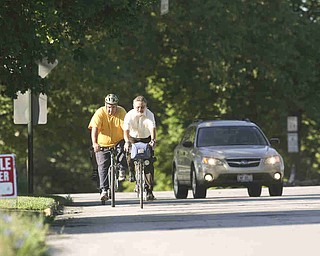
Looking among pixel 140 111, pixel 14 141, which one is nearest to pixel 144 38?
pixel 14 141

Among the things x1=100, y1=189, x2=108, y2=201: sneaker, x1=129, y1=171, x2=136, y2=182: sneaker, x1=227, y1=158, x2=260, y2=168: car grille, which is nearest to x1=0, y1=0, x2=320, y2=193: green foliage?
x1=227, y1=158, x2=260, y2=168: car grille

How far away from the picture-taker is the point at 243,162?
27328mm

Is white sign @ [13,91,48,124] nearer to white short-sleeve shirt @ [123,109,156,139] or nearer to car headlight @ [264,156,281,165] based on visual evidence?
white short-sleeve shirt @ [123,109,156,139]

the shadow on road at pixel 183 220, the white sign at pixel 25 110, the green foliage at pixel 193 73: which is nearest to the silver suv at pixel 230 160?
the white sign at pixel 25 110

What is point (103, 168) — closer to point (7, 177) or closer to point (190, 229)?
point (190, 229)

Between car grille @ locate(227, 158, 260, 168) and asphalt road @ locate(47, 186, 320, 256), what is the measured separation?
10.3 feet

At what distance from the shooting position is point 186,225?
1755 centimetres

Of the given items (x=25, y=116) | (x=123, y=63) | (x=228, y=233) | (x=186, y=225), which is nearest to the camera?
(x=228, y=233)

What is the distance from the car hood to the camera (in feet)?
89.9

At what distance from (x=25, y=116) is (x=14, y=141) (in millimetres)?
21661

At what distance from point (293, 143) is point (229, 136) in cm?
2055

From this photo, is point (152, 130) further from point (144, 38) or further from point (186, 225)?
point (144, 38)

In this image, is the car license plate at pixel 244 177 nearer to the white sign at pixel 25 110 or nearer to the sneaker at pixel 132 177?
the sneaker at pixel 132 177

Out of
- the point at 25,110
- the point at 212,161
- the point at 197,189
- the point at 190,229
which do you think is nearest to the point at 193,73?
the point at 197,189
